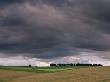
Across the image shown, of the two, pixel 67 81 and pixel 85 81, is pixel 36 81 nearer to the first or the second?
pixel 67 81

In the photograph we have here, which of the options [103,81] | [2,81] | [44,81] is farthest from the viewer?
[2,81]

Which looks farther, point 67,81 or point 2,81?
point 2,81

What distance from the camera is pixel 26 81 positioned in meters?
65.2

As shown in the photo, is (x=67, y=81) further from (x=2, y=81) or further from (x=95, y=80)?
(x=2, y=81)

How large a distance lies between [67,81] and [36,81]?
8004 mm

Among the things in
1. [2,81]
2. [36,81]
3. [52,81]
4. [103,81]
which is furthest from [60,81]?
[2,81]

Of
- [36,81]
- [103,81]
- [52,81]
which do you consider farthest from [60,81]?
[103,81]

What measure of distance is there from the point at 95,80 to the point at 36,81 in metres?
13.2

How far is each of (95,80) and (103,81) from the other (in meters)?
3.15

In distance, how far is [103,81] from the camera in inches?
2108

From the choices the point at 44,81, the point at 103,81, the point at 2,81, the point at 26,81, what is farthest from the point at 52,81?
the point at 2,81

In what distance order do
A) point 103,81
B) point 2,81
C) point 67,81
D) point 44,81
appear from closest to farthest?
point 103,81 < point 67,81 < point 44,81 < point 2,81

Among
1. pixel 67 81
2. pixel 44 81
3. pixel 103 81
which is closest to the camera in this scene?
pixel 103 81

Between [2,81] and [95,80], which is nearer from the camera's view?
[95,80]
